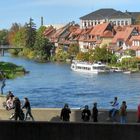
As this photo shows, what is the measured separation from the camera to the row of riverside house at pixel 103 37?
3669 inches

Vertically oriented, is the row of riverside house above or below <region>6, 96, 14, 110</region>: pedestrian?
above

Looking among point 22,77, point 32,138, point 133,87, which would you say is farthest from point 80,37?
point 32,138

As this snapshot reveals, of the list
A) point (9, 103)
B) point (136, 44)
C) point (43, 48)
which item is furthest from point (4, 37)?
point (9, 103)

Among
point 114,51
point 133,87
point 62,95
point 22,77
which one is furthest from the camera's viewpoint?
point 114,51

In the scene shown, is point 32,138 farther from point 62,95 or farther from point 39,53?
point 39,53

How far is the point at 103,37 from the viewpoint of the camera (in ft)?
334

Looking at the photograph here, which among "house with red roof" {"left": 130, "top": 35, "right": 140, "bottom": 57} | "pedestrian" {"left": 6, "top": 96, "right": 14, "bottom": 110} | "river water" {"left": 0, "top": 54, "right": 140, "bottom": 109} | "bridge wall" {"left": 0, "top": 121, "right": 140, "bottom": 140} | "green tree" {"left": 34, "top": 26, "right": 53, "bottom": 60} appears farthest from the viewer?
"green tree" {"left": 34, "top": 26, "right": 53, "bottom": 60}

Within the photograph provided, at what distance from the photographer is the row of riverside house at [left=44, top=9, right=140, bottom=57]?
93.2 m

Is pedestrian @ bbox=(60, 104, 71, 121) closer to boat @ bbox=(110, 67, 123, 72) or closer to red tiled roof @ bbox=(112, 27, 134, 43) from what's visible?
boat @ bbox=(110, 67, 123, 72)

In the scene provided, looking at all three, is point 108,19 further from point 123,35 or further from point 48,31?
point 123,35

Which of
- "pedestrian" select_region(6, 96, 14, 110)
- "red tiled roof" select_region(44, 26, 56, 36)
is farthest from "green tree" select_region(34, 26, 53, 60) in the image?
"pedestrian" select_region(6, 96, 14, 110)

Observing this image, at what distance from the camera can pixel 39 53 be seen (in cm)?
11175

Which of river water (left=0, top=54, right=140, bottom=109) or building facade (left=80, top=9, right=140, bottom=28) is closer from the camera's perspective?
river water (left=0, top=54, right=140, bottom=109)

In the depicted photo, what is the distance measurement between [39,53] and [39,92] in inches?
2423
